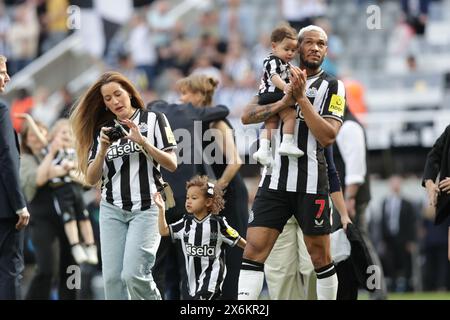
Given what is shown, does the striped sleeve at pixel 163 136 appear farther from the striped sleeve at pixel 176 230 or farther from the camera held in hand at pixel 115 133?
the striped sleeve at pixel 176 230

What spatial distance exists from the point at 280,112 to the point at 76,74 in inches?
590

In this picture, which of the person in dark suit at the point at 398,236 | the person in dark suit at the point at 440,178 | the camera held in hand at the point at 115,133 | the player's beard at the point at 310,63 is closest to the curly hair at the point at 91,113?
the camera held in hand at the point at 115,133

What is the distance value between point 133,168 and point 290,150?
4.25 feet

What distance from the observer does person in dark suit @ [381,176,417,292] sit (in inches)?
699

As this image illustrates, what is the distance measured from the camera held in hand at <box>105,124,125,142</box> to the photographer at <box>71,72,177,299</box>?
0.08 metres

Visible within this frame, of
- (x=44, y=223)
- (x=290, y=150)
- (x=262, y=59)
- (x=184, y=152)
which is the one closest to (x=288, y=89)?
(x=290, y=150)

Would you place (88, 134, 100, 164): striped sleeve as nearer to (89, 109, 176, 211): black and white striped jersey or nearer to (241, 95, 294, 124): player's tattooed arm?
(89, 109, 176, 211): black and white striped jersey

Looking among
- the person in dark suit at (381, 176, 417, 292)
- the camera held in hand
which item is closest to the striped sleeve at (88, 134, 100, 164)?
the camera held in hand

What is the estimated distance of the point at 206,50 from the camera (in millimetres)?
21297

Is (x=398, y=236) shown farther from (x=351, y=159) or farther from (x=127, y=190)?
(x=127, y=190)

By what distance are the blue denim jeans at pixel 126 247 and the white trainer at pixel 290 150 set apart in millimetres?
1169

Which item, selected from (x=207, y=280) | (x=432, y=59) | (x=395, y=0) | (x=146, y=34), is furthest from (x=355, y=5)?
(x=207, y=280)

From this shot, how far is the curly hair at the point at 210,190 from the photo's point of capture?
8969 mm

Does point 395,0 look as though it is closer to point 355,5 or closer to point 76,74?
point 355,5
